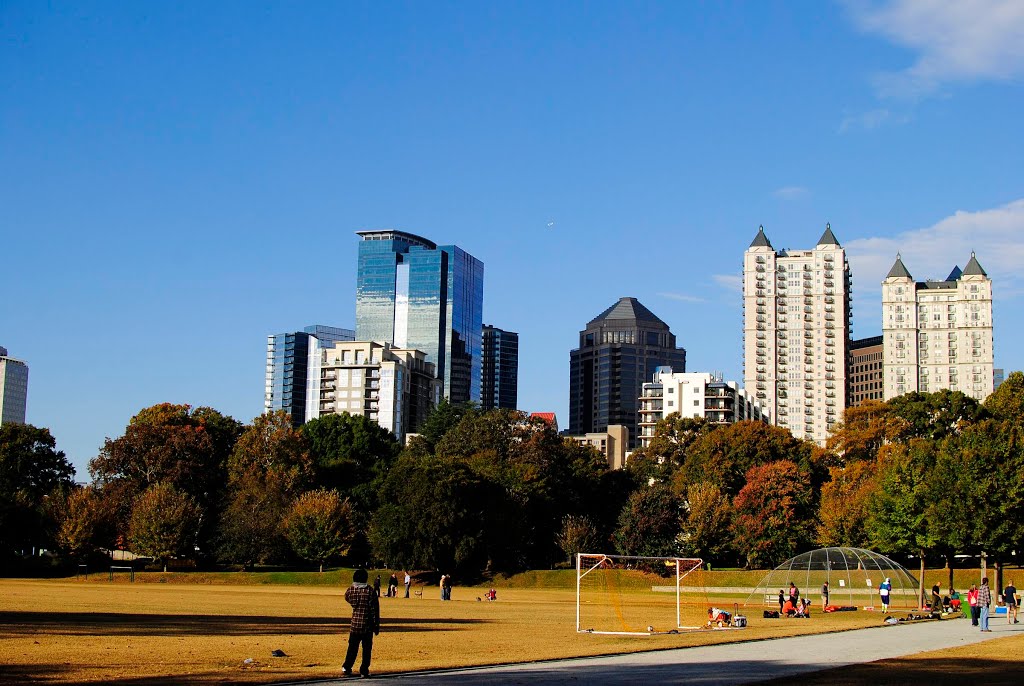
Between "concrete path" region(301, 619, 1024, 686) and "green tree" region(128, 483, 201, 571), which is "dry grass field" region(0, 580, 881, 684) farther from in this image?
"green tree" region(128, 483, 201, 571)

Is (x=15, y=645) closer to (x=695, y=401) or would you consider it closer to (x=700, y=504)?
(x=700, y=504)

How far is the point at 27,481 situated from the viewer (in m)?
113

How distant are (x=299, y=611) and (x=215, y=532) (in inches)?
2315

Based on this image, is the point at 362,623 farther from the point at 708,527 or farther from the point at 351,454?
the point at 351,454

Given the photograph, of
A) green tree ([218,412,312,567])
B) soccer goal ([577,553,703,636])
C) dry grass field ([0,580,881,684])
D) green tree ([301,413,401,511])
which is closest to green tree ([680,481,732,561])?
soccer goal ([577,553,703,636])

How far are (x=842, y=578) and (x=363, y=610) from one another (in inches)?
1770

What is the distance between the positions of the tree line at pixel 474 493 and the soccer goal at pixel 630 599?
8569 millimetres

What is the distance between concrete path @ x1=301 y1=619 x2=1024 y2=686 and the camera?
77.2 ft

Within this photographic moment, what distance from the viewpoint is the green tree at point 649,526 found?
331ft

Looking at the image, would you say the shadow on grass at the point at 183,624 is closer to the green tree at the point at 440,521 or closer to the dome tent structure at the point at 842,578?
the dome tent structure at the point at 842,578

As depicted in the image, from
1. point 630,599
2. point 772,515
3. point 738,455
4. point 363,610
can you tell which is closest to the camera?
point 363,610

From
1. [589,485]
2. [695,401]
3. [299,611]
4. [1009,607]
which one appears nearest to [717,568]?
[589,485]

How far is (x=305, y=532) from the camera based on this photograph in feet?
328

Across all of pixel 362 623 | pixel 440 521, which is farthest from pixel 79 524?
pixel 362 623
